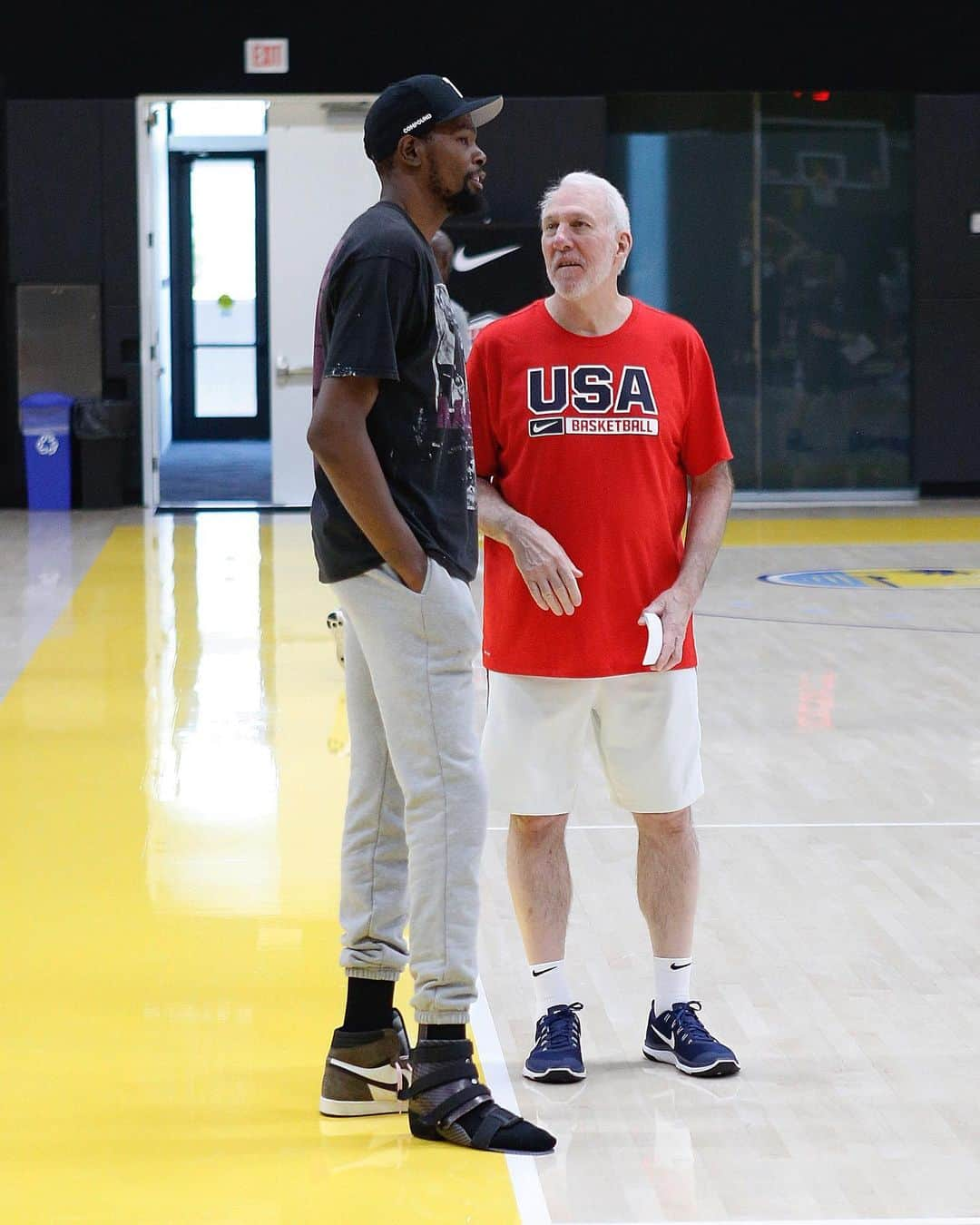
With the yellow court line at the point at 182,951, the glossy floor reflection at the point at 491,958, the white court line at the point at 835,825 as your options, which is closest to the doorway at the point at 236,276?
the yellow court line at the point at 182,951

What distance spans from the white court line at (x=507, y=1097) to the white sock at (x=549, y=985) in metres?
0.12

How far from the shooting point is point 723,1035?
143 inches

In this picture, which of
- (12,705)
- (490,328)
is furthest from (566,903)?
(12,705)

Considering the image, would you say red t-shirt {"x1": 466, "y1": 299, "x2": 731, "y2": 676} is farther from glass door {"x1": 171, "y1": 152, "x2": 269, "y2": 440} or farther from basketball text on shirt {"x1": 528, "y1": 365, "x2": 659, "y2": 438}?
glass door {"x1": 171, "y1": 152, "x2": 269, "y2": 440}

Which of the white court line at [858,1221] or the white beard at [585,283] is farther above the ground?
the white beard at [585,283]

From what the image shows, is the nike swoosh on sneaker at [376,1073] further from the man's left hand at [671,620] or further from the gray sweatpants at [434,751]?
the man's left hand at [671,620]

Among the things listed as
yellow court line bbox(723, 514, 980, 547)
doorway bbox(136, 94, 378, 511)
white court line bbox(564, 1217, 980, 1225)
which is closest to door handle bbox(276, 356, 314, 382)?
doorway bbox(136, 94, 378, 511)

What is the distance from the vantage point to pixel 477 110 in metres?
3.13

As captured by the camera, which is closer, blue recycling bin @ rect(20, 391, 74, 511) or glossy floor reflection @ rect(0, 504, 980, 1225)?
glossy floor reflection @ rect(0, 504, 980, 1225)

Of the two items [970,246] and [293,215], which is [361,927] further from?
[970,246]

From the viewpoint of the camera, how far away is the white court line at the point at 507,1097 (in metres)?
2.87

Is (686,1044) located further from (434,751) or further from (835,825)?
(835,825)

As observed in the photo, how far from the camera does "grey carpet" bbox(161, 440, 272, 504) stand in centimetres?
1503

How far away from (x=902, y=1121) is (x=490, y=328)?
63.0 inches
